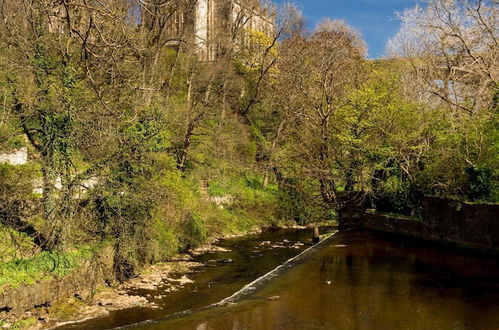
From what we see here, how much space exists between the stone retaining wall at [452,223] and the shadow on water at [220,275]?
209 inches

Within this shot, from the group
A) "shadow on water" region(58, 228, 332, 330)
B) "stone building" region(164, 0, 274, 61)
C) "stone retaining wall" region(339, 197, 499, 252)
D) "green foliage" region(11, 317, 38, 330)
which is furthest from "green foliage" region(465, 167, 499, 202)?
"stone building" region(164, 0, 274, 61)

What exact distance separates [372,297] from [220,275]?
26.6 feet

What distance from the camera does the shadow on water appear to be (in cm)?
1298

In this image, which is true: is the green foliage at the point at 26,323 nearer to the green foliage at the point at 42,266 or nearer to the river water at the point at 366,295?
the green foliage at the point at 42,266

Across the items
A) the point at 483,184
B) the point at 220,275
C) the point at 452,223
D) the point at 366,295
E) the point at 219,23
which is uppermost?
the point at 219,23

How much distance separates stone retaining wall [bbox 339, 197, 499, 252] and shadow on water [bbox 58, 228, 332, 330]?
5.31m

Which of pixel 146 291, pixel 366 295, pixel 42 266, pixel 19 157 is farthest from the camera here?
pixel 19 157

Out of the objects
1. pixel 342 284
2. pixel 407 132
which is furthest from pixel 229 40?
pixel 342 284

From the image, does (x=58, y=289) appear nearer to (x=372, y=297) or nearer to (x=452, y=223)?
(x=372, y=297)

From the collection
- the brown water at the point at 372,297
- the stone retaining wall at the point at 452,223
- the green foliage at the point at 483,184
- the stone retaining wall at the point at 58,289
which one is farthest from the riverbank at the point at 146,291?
the green foliage at the point at 483,184

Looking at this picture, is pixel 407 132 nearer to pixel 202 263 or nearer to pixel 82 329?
pixel 202 263

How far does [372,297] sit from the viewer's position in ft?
Result: 37.2

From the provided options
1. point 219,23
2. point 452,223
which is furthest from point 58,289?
point 219,23

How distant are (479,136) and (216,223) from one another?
53.5 ft
